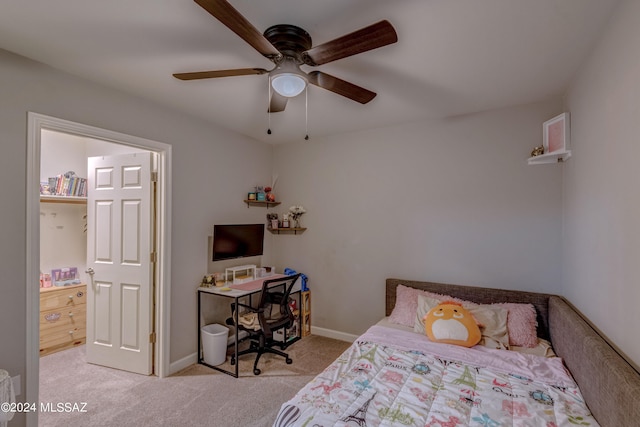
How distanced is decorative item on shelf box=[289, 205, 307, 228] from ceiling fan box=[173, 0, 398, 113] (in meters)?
2.07

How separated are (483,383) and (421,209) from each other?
1785mm

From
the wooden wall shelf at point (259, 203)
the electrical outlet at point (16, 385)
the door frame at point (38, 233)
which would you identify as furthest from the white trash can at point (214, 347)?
the wooden wall shelf at point (259, 203)

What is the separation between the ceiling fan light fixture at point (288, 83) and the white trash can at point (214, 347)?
96.9 inches

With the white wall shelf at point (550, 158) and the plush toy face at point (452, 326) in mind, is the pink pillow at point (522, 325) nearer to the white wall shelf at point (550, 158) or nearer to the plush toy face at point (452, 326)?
the plush toy face at point (452, 326)

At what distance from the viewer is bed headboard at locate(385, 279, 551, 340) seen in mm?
2615

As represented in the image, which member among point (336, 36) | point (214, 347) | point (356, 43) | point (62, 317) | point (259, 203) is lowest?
point (214, 347)

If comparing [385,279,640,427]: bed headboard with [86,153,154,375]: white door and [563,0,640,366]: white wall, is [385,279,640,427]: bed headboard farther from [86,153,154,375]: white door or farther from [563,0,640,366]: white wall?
[86,153,154,375]: white door

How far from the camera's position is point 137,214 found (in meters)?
2.94

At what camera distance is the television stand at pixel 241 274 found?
134 inches

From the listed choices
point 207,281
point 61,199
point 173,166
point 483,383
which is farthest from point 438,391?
point 61,199

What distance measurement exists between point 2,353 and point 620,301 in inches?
137

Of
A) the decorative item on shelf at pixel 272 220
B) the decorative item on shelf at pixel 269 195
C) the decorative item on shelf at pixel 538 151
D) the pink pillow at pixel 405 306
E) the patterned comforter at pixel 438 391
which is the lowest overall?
the patterned comforter at pixel 438 391

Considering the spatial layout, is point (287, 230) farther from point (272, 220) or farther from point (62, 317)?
point (62, 317)

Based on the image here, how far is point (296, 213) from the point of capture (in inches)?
159
